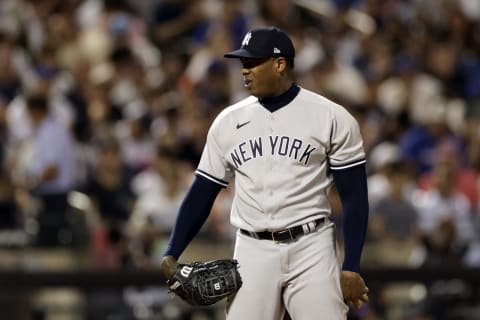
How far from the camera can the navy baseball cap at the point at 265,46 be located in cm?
584

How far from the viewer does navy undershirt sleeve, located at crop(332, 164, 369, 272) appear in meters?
5.84

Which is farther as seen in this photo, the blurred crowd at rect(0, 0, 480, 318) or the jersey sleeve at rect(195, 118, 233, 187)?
the blurred crowd at rect(0, 0, 480, 318)

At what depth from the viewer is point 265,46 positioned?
19.2 feet

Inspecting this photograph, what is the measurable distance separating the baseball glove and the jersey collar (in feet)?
2.40

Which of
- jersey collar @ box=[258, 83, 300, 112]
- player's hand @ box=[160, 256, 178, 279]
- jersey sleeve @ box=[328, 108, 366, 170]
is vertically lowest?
player's hand @ box=[160, 256, 178, 279]

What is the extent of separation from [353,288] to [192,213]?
83 cm

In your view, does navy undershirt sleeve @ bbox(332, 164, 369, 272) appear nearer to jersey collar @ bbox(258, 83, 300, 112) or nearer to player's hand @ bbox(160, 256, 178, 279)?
jersey collar @ bbox(258, 83, 300, 112)

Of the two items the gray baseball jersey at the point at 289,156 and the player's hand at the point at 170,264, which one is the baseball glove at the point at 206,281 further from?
the gray baseball jersey at the point at 289,156

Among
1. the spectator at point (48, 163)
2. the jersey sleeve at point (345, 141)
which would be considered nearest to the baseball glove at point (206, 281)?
the jersey sleeve at point (345, 141)

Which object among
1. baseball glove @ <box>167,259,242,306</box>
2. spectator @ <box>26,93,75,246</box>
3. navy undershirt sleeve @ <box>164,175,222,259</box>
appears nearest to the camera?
baseball glove @ <box>167,259,242,306</box>

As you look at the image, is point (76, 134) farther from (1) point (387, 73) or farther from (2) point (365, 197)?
(2) point (365, 197)

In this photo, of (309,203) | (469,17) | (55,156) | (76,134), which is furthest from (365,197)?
(469,17)

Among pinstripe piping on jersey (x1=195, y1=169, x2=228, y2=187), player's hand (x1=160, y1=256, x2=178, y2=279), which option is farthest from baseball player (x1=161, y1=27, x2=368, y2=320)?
player's hand (x1=160, y1=256, x2=178, y2=279)

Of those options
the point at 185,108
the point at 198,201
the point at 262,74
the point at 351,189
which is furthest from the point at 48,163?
the point at 351,189
